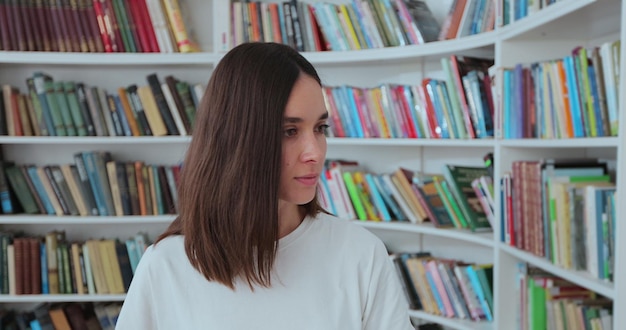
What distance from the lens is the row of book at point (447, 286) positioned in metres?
2.59

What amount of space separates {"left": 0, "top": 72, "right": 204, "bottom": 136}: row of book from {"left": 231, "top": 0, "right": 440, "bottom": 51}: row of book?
0.41 metres

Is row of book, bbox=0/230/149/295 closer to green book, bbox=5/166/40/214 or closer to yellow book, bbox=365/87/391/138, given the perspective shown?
green book, bbox=5/166/40/214

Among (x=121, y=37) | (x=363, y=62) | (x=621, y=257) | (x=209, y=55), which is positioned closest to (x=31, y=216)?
(x=121, y=37)

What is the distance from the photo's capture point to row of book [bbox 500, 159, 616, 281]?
69.7 inches

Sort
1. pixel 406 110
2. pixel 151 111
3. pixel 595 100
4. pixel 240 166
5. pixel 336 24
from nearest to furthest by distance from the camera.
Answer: pixel 240 166
pixel 595 100
pixel 406 110
pixel 336 24
pixel 151 111

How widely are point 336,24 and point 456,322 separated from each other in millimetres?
1365

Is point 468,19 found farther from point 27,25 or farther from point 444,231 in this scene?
point 27,25

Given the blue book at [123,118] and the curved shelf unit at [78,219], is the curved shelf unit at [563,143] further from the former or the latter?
the blue book at [123,118]

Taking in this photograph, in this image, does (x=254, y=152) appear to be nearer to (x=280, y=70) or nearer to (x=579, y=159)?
(x=280, y=70)

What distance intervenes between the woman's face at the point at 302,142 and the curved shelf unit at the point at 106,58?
75.3 inches

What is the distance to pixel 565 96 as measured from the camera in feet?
6.42

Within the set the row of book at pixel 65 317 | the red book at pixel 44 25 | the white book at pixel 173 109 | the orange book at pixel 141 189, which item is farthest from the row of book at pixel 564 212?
the red book at pixel 44 25

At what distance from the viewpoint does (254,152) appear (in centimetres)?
109

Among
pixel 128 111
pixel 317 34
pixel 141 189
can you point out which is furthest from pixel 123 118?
pixel 317 34
